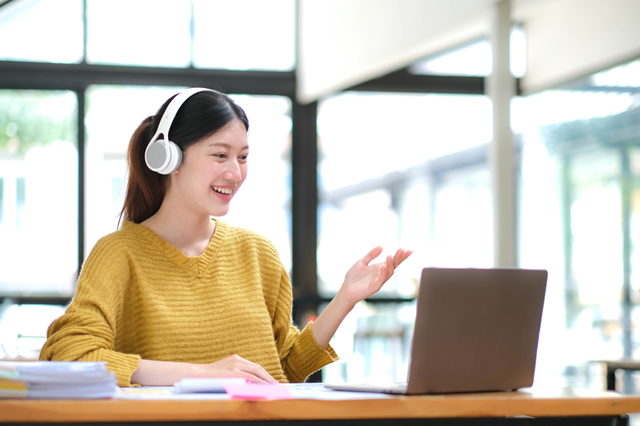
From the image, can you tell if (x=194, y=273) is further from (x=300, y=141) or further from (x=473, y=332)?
(x=300, y=141)

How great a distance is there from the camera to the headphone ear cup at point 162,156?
5.77 ft

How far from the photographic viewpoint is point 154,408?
1062mm

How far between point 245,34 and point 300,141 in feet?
2.70

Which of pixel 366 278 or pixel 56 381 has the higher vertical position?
pixel 366 278

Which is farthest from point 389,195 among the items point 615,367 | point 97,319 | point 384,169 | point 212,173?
point 97,319

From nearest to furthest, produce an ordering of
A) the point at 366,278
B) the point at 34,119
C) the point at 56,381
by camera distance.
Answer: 1. the point at 56,381
2. the point at 366,278
3. the point at 34,119

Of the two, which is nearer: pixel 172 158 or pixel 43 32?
pixel 172 158

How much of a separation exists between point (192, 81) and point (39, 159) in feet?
3.66

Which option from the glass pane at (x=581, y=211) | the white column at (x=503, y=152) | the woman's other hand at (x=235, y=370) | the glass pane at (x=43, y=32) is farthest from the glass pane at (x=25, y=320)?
the woman's other hand at (x=235, y=370)

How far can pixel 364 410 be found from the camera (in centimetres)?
114

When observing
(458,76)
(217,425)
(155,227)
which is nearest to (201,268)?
(155,227)

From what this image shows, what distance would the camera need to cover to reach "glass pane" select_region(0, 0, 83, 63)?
15.4 ft

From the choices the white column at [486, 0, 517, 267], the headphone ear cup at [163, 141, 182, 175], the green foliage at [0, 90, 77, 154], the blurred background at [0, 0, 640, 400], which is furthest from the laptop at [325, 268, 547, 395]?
the green foliage at [0, 90, 77, 154]

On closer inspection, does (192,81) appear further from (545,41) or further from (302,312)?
(545,41)
